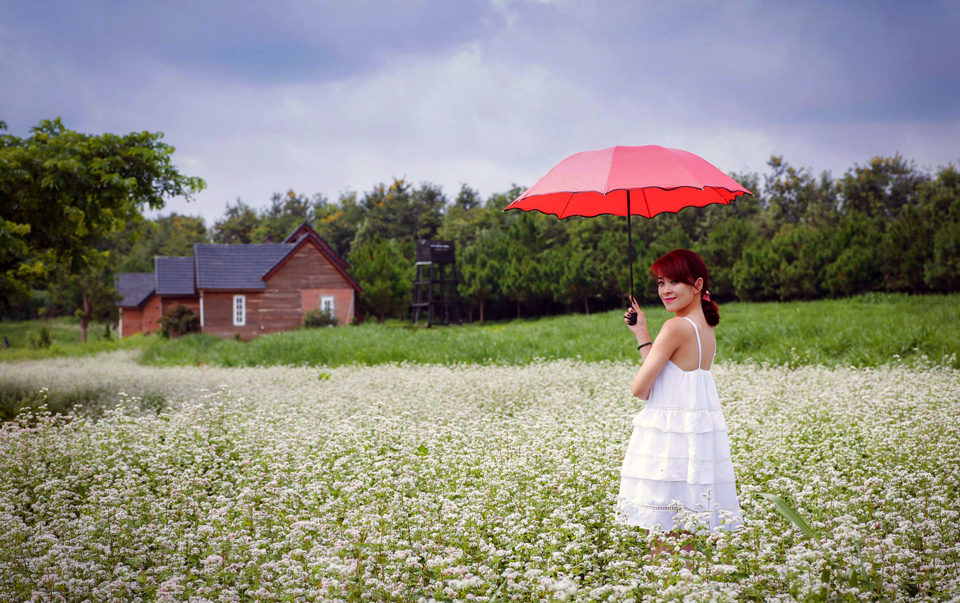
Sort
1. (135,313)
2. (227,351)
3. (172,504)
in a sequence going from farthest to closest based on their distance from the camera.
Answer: (135,313) < (227,351) < (172,504)

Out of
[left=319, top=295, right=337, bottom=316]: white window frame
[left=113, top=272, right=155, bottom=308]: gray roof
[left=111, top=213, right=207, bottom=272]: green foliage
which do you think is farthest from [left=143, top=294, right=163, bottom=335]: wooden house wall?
[left=111, top=213, right=207, bottom=272]: green foliage

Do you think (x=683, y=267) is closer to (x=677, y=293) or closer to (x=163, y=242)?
(x=677, y=293)

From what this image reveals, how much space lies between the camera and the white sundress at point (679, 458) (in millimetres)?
3908

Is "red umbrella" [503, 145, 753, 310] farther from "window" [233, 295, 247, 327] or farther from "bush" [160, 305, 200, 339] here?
"bush" [160, 305, 200, 339]

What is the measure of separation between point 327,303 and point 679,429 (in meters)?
32.5

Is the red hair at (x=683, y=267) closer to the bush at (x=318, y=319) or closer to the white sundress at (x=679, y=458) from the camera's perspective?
the white sundress at (x=679, y=458)

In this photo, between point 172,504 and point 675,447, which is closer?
point 675,447

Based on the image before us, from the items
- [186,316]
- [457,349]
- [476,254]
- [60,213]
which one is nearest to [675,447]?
→ [60,213]

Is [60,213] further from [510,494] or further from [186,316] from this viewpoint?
[186,316]

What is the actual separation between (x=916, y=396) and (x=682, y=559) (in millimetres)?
6449

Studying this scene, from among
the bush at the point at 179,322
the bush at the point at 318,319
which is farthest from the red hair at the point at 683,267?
the bush at the point at 179,322

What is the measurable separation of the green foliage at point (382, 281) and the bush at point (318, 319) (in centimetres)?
Answer: 384

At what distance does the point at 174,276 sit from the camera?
3856 cm

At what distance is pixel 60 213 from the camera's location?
11141 millimetres
